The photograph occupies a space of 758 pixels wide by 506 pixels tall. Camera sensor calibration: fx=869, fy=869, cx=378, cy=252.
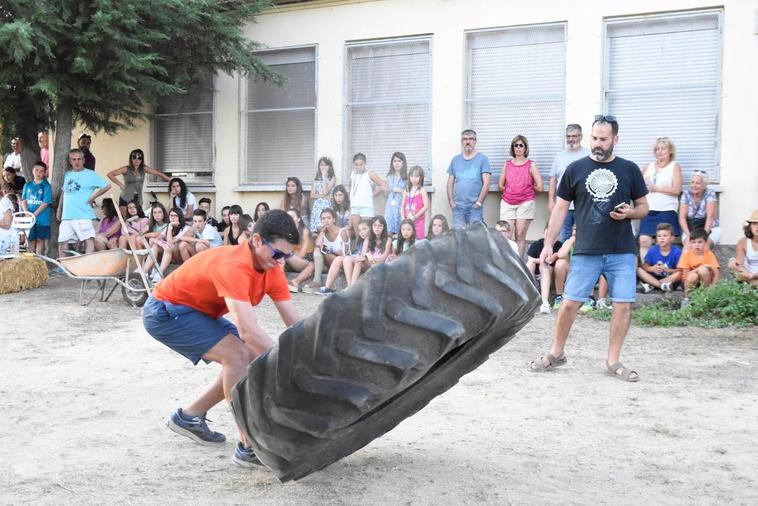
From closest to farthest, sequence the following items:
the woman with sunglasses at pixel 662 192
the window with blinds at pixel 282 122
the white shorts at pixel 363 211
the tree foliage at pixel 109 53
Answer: the woman with sunglasses at pixel 662 192 → the tree foliage at pixel 109 53 → the white shorts at pixel 363 211 → the window with blinds at pixel 282 122

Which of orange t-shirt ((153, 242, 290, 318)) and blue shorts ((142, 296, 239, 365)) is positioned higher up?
orange t-shirt ((153, 242, 290, 318))

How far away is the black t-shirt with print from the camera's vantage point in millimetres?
6366

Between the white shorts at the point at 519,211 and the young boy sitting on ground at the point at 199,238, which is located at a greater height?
the white shorts at the point at 519,211

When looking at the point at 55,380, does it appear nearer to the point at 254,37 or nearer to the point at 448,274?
the point at 448,274

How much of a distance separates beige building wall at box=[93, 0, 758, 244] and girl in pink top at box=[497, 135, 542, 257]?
1.21ft

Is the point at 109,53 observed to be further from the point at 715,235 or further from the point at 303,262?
the point at 715,235

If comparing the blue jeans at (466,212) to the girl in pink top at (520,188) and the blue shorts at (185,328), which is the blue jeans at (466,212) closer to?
the girl in pink top at (520,188)

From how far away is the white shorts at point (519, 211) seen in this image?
11.7 metres

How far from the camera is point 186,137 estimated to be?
50.1ft

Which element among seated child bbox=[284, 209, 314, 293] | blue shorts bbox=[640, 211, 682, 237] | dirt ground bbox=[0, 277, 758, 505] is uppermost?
blue shorts bbox=[640, 211, 682, 237]

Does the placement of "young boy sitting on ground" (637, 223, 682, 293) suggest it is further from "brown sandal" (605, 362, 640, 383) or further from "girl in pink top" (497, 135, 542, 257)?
"brown sandal" (605, 362, 640, 383)

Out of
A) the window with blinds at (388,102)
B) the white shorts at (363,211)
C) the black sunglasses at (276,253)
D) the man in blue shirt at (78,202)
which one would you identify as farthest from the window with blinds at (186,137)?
the black sunglasses at (276,253)

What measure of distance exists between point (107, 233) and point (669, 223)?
8.41 m

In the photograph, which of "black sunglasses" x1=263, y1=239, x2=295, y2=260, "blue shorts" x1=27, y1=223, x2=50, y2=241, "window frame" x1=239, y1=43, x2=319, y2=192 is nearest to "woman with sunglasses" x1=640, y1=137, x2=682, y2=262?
"window frame" x1=239, y1=43, x2=319, y2=192
